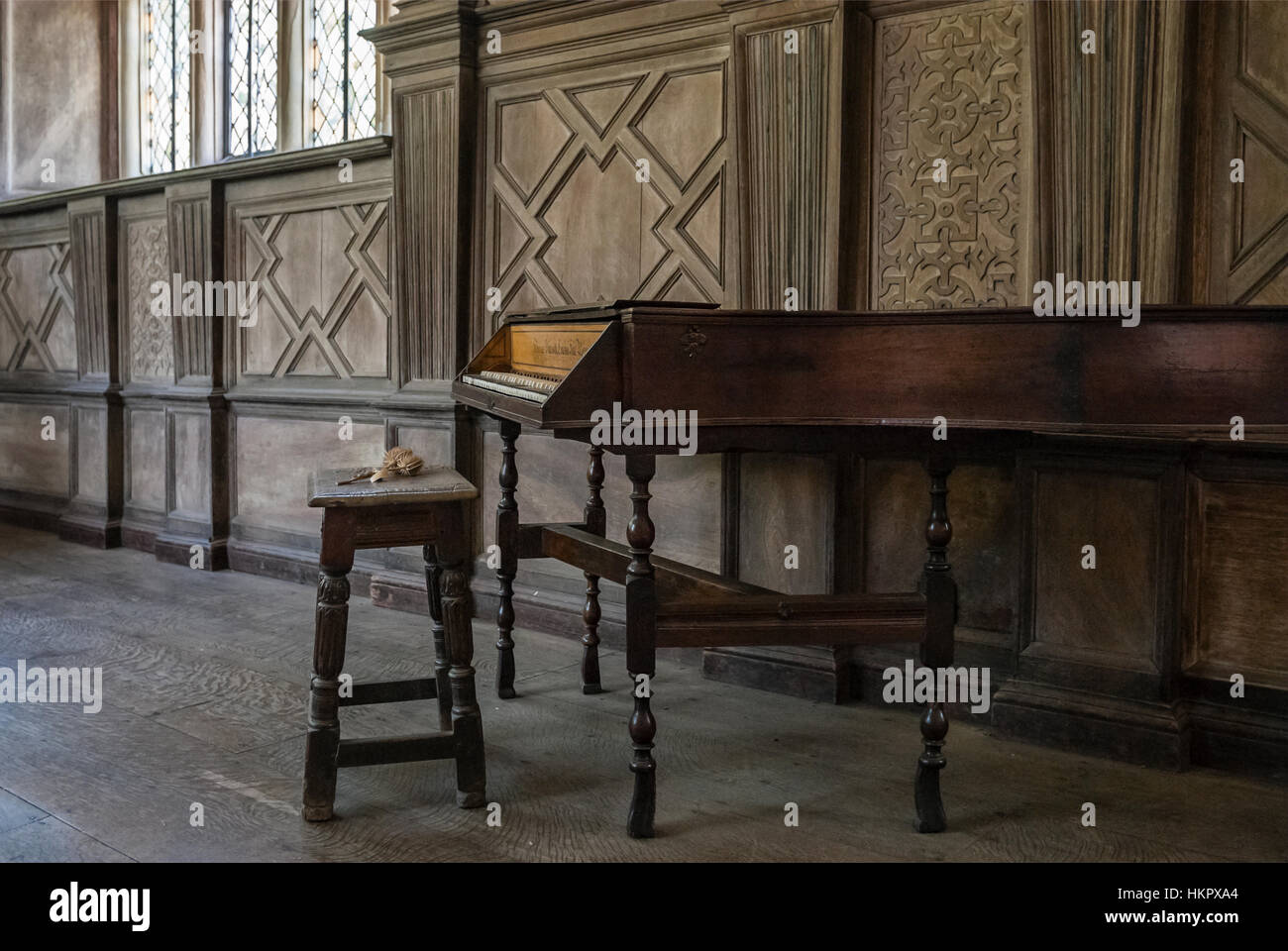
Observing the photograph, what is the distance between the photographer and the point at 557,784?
341 centimetres

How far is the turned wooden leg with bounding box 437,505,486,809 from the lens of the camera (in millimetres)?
3203

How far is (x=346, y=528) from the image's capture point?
3088 millimetres

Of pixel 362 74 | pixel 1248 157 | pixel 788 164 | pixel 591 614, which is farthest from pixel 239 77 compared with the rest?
pixel 1248 157

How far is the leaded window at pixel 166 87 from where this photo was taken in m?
8.34

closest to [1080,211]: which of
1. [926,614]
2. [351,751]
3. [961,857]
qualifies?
[926,614]

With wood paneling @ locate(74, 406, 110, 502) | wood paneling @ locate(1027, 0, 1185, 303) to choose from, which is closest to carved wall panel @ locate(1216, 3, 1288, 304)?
wood paneling @ locate(1027, 0, 1185, 303)

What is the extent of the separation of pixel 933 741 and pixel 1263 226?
71.0 inches

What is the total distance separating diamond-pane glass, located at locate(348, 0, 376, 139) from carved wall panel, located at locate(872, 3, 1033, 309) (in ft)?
12.5

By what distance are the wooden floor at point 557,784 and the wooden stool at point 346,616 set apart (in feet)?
0.44

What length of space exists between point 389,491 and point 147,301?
489cm

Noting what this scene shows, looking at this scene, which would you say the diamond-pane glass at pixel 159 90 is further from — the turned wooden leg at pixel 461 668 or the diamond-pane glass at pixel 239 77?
the turned wooden leg at pixel 461 668

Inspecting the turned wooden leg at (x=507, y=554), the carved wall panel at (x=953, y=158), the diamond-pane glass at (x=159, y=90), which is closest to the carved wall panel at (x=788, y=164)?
the carved wall panel at (x=953, y=158)

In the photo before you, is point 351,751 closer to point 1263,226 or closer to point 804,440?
point 804,440

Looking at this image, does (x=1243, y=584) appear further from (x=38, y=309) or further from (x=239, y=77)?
(x=38, y=309)
